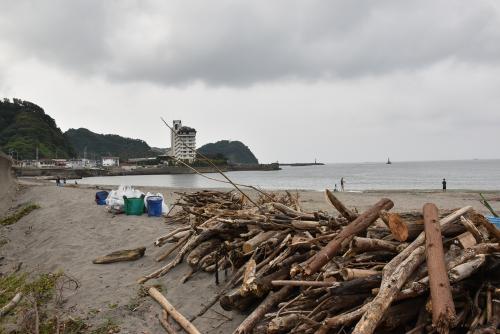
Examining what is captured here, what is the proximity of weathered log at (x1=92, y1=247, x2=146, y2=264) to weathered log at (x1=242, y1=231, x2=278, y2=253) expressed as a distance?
3.16 metres

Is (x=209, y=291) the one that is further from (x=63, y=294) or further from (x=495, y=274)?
(x=495, y=274)

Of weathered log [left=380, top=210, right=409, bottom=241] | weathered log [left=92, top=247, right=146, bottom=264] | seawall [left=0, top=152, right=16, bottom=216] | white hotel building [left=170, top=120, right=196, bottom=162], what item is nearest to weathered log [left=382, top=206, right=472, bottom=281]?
weathered log [left=380, top=210, right=409, bottom=241]

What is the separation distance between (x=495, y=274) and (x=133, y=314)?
4.41 metres

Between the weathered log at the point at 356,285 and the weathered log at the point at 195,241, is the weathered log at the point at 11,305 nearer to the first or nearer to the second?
the weathered log at the point at 195,241

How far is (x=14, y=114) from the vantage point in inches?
5217

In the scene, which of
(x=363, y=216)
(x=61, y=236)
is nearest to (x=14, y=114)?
(x=61, y=236)

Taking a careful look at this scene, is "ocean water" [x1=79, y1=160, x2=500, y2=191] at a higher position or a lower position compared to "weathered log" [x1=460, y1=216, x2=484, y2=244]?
lower

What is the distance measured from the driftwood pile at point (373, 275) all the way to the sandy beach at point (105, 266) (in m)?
0.52

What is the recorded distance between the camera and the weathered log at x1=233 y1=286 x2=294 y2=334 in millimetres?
3984

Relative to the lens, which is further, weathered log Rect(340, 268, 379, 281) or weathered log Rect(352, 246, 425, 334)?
weathered log Rect(340, 268, 379, 281)

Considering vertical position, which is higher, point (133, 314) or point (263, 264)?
point (263, 264)

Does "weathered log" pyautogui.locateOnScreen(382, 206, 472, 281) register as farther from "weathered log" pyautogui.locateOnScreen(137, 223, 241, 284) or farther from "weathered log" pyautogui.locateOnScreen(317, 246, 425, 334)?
"weathered log" pyautogui.locateOnScreen(137, 223, 241, 284)

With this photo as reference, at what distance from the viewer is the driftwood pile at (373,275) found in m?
3.08

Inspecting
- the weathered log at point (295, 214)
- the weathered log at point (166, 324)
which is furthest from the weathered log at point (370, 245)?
the weathered log at point (166, 324)
